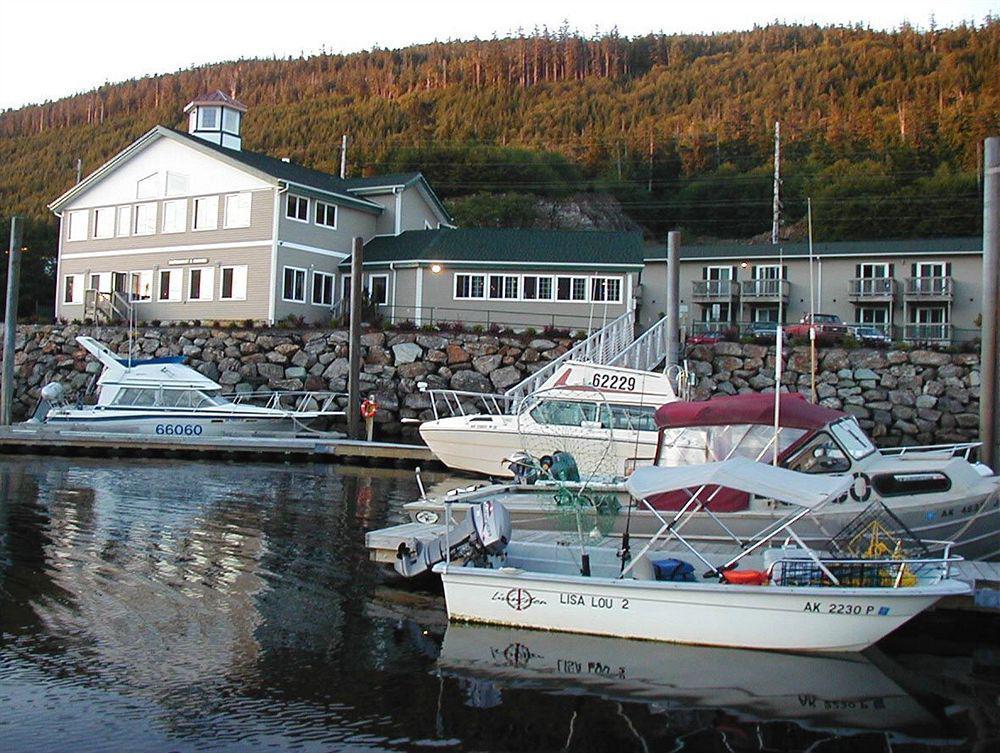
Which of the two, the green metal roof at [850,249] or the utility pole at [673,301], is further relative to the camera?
Result: the green metal roof at [850,249]

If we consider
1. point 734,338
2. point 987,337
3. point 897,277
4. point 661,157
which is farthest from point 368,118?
point 987,337

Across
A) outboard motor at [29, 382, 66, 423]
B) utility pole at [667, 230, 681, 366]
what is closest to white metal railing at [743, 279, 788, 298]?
utility pole at [667, 230, 681, 366]

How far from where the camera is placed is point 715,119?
4154 inches

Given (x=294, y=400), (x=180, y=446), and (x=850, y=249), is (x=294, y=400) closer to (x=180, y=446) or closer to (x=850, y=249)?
(x=180, y=446)

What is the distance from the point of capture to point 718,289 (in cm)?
4812

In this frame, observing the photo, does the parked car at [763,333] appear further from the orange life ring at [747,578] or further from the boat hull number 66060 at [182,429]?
the orange life ring at [747,578]

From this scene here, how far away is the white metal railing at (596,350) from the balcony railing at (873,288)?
17044mm

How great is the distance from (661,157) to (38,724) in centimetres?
9097

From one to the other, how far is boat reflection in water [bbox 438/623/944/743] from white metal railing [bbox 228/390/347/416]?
21.7 m

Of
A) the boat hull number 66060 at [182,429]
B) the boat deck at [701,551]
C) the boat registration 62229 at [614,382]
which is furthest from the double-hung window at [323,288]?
the boat deck at [701,551]

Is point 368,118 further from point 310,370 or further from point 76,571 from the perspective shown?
point 76,571

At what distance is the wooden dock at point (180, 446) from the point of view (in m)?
27.6

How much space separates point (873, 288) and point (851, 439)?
112ft

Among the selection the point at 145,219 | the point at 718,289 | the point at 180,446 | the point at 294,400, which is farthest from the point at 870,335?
the point at 145,219
